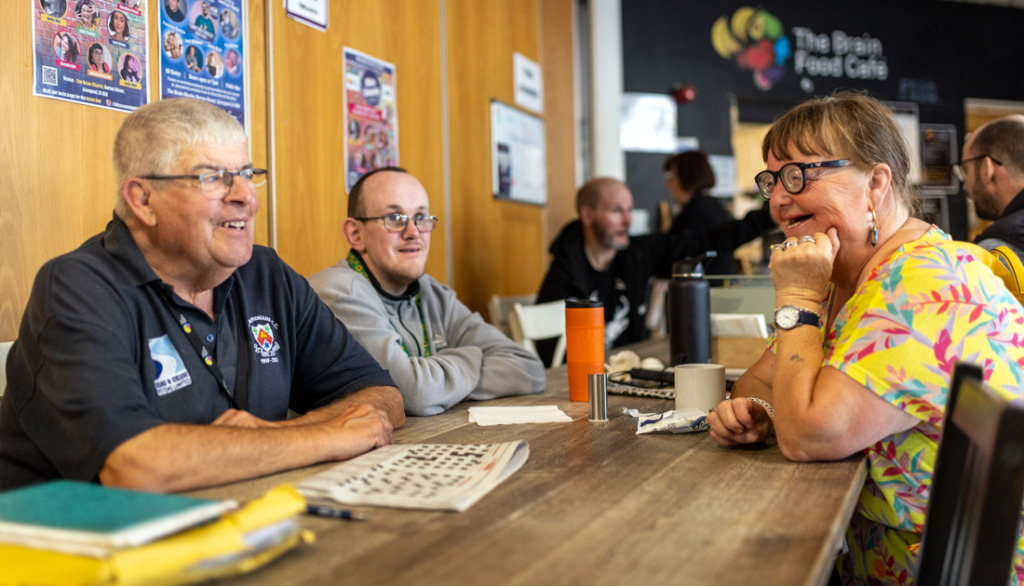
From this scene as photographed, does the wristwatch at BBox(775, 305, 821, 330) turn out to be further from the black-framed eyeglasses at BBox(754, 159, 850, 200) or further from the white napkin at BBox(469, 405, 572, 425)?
the white napkin at BBox(469, 405, 572, 425)

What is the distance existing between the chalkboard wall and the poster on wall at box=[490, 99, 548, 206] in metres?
1.36

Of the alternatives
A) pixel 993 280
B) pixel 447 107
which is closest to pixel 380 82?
pixel 447 107

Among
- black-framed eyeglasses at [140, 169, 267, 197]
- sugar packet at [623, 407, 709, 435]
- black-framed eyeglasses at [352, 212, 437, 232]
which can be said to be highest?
black-framed eyeglasses at [140, 169, 267, 197]

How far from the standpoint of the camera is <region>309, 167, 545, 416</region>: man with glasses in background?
2.10m

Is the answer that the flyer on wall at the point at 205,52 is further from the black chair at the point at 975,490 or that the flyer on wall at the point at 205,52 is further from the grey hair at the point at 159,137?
the black chair at the point at 975,490

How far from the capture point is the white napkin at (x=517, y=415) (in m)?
1.79

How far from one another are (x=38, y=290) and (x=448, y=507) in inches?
30.8

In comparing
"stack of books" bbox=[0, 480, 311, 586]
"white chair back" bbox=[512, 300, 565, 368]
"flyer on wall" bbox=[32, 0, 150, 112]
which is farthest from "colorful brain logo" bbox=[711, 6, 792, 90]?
"stack of books" bbox=[0, 480, 311, 586]

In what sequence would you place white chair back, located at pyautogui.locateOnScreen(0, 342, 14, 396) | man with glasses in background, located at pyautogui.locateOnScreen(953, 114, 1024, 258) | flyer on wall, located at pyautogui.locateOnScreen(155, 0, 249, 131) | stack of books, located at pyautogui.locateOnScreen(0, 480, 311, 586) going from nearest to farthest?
stack of books, located at pyautogui.locateOnScreen(0, 480, 311, 586), white chair back, located at pyautogui.locateOnScreen(0, 342, 14, 396), flyer on wall, located at pyautogui.locateOnScreen(155, 0, 249, 131), man with glasses in background, located at pyautogui.locateOnScreen(953, 114, 1024, 258)

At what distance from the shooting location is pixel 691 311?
244cm

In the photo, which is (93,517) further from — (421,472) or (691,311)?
(691,311)

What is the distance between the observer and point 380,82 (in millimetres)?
3330

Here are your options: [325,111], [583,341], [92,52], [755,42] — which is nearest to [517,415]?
[583,341]

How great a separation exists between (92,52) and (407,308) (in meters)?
1.04
